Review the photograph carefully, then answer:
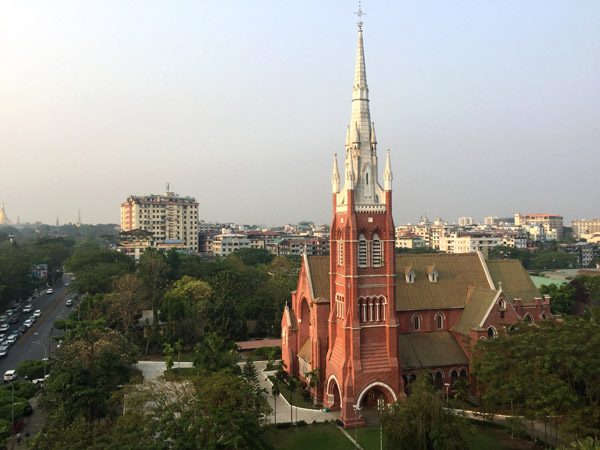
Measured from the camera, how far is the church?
34938 millimetres

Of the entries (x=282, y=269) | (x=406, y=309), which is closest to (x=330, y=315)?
(x=406, y=309)

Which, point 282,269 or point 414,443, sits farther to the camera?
point 282,269

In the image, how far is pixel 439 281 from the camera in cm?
4269

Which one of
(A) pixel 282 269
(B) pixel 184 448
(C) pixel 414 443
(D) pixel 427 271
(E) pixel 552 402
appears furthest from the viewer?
(A) pixel 282 269

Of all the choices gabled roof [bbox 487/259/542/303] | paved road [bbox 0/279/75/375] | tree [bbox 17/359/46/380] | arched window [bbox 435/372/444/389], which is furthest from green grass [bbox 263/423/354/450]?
paved road [bbox 0/279/75/375]

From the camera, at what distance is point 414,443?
2595cm

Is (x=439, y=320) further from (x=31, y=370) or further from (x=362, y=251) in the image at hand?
(x=31, y=370)

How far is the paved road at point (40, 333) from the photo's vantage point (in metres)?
52.1

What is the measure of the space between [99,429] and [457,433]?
1867cm

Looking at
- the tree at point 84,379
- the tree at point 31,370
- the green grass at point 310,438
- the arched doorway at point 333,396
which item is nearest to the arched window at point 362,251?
the arched doorway at point 333,396

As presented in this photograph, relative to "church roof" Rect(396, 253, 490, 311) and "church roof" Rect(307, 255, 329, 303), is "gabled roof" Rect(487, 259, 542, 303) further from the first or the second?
"church roof" Rect(307, 255, 329, 303)

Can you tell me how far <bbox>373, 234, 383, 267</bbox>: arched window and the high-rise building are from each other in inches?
4467

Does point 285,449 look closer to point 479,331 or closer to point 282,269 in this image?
point 479,331

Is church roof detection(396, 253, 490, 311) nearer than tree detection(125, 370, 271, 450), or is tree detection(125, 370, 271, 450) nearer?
tree detection(125, 370, 271, 450)
